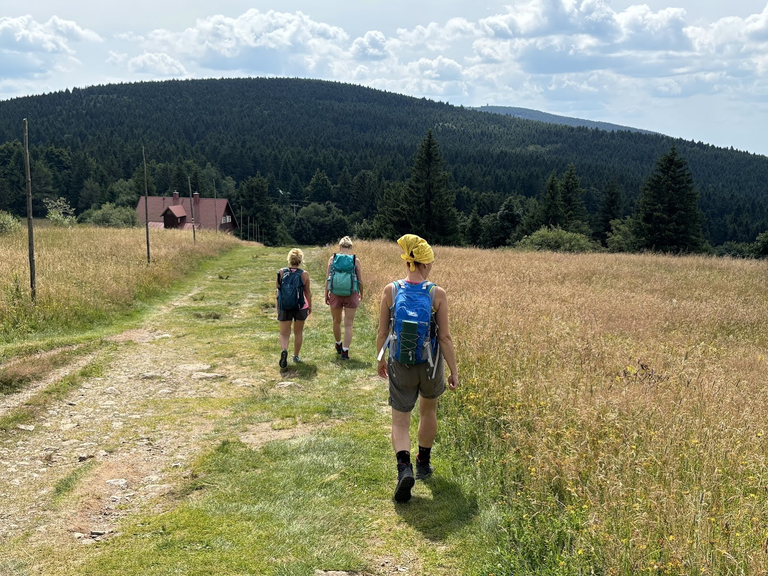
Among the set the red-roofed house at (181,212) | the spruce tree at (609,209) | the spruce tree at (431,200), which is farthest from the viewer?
the red-roofed house at (181,212)

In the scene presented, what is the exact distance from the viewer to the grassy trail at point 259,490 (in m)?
3.60

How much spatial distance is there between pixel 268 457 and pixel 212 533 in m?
1.37

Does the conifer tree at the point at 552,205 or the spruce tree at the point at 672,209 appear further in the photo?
the conifer tree at the point at 552,205

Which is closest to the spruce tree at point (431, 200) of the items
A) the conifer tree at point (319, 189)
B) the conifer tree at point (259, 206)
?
the conifer tree at point (259, 206)

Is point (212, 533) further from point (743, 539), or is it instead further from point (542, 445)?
point (743, 539)

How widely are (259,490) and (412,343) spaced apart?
1.80 metres

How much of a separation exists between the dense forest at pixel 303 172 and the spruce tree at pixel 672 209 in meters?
7.01

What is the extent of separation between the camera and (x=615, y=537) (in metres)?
3.11

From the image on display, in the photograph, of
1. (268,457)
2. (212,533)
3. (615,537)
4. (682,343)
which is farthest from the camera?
(682,343)

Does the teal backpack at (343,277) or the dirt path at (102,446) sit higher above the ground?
the teal backpack at (343,277)

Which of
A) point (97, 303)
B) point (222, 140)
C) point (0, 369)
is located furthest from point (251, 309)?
point (222, 140)

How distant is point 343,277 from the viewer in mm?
8891

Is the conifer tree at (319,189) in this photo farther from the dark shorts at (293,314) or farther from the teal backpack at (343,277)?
the dark shorts at (293,314)

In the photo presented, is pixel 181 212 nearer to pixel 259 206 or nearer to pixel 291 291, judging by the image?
pixel 259 206
